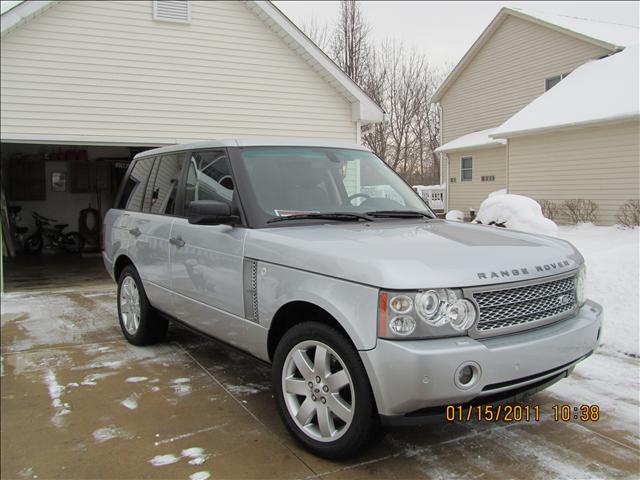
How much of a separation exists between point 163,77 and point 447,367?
340 inches

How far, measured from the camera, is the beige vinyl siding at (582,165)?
1339 cm

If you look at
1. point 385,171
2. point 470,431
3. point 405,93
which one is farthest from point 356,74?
point 470,431

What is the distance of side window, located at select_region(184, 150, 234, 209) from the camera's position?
3.85 metres

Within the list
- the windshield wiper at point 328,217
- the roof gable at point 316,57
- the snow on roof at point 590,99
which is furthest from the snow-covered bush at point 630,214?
the windshield wiper at point 328,217

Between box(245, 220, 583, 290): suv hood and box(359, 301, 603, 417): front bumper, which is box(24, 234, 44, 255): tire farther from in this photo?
box(359, 301, 603, 417): front bumper

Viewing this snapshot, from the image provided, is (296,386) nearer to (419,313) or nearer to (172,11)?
(419,313)

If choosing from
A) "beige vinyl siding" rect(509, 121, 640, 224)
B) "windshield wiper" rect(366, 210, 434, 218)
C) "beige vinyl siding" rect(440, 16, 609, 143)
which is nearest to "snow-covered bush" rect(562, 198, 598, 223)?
"beige vinyl siding" rect(509, 121, 640, 224)

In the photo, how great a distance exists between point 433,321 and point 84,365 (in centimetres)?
352

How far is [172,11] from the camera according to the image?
9641mm

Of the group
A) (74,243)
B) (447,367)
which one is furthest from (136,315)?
(74,243)

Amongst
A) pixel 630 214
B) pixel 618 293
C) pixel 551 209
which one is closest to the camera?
pixel 618 293

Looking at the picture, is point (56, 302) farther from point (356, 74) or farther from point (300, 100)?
point (356, 74)

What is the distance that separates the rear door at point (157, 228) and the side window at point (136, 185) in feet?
0.23

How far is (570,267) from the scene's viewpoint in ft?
10.3
